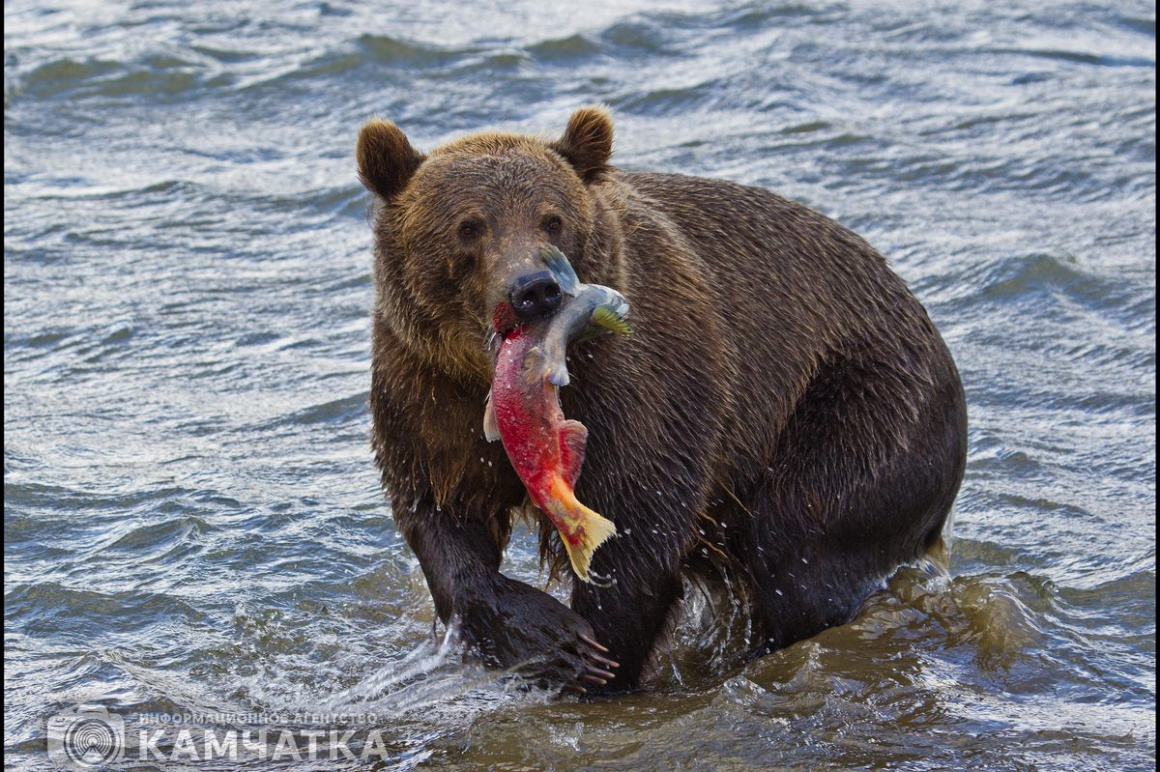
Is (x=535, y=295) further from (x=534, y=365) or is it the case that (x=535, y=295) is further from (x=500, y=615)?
(x=500, y=615)

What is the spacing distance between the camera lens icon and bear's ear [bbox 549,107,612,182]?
228 cm

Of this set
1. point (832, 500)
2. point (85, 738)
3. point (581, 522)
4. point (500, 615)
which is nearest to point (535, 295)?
point (581, 522)

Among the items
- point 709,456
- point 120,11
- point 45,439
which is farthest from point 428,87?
point 709,456

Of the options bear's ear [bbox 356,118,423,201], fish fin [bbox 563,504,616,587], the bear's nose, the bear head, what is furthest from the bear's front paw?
bear's ear [bbox 356,118,423,201]

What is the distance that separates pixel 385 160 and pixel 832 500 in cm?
196

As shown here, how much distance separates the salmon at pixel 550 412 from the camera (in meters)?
4.52

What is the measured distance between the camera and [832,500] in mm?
5703

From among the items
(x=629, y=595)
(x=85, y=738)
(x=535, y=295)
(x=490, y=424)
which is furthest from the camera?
(x=629, y=595)

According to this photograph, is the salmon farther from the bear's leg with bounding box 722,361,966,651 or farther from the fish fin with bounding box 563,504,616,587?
the bear's leg with bounding box 722,361,966,651

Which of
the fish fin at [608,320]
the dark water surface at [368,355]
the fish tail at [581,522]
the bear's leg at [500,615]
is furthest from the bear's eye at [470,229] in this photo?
the dark water surface at [368,355]

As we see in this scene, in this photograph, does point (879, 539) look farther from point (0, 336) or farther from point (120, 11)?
point (120, 11)

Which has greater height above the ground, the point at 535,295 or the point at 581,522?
the point at 535,295

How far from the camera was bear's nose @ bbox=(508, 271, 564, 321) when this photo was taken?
4480 millimetres

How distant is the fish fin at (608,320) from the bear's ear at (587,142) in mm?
668
